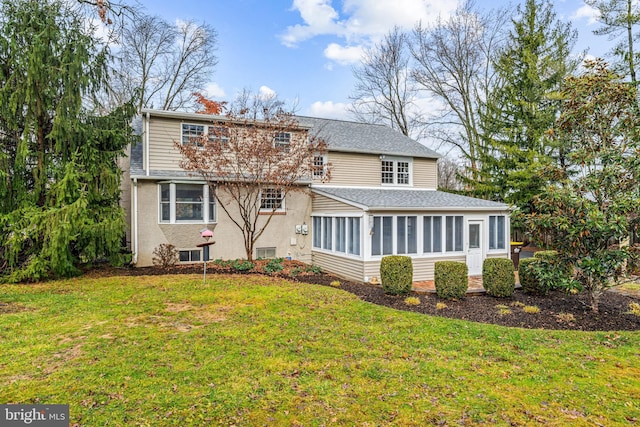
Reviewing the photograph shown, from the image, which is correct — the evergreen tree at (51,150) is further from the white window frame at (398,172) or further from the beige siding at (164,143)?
the white window frame at (398,172)

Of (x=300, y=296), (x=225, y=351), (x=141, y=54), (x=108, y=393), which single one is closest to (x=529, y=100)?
(x=300, y=296)

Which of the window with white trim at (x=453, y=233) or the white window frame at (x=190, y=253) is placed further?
the white window frame at (x=190, y=253)

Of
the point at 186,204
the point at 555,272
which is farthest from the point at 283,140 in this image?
the point at 555,272

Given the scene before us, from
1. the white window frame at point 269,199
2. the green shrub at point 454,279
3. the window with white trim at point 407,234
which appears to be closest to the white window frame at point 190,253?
the white window frame at point 269,199

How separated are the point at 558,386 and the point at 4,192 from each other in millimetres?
13676

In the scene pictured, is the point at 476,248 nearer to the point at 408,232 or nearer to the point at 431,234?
the point at 431,234

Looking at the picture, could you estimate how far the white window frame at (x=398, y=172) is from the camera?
16281mm

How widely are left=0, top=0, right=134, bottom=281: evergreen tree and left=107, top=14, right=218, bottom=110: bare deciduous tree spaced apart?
1396 centimetres

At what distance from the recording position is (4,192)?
9977mm

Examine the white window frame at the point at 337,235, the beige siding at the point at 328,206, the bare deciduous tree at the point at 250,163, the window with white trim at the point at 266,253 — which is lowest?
the window with white trim at the point at 266,253

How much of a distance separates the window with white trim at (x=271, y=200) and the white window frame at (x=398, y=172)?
500 cm

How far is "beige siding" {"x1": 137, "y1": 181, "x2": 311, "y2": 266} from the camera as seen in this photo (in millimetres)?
12414

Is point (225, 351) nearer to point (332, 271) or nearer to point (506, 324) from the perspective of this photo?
point (506, 324)

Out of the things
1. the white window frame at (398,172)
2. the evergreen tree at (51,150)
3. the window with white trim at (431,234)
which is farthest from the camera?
the white window frame at (398,172)
